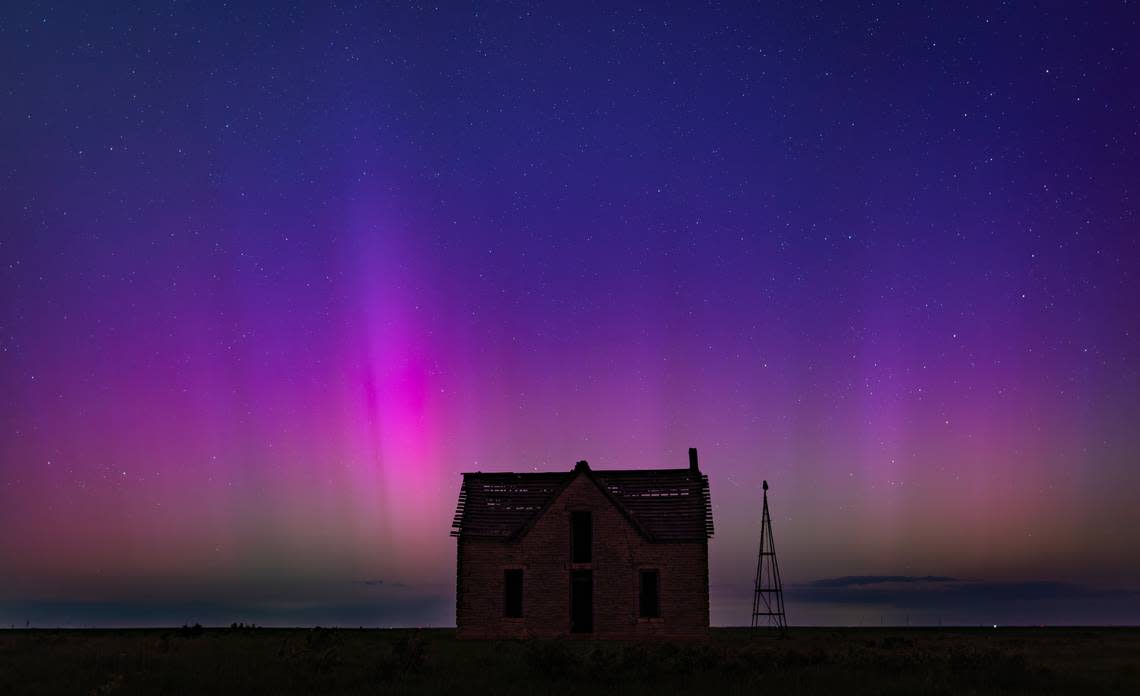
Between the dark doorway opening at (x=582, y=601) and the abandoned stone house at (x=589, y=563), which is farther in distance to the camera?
the dark doorway opening at (x=582, y=601)

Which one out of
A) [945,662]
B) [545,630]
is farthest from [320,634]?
[945,662]

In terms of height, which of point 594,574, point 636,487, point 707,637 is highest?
point 636,487

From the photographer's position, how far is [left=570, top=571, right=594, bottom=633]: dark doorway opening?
43875 millimetres

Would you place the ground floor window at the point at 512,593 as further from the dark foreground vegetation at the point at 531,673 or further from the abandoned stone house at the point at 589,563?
the dark foreground vegetation at the point at 531,673

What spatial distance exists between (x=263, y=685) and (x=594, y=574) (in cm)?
2381

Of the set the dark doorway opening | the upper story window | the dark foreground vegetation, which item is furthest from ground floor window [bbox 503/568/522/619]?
the dark foreground vegetation

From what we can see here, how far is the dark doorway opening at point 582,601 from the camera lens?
43.9 meters

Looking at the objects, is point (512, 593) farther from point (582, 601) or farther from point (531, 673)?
point (531, 673)

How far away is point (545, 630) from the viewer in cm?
4344

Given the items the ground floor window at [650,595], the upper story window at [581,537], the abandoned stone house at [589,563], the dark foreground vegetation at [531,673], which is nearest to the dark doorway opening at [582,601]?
the abandoned stone house at [589,563]

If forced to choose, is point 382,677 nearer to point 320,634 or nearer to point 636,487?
point 320,634

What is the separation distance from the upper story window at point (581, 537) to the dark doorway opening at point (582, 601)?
717 mm

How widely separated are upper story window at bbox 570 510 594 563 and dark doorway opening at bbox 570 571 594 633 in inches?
28.2

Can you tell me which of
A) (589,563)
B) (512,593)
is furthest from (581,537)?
(512,593)
